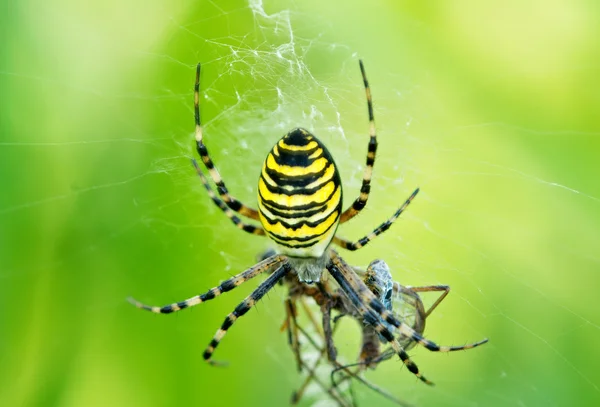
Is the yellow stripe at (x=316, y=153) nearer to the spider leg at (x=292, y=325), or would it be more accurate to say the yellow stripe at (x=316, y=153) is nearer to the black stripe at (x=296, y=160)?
the black stripe at (x=296, y=160)

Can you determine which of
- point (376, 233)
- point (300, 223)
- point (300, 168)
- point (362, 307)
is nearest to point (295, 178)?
point (300, 168)

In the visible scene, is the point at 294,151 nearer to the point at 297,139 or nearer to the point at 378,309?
the point at 297,139

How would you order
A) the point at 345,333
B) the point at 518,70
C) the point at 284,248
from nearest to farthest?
the point at 284,248 < the point at 518,70 < the point at 345,333

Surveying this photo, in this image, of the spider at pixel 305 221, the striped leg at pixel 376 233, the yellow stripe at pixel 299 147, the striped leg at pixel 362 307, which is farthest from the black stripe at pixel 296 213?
the striped leg at pixel 362 307

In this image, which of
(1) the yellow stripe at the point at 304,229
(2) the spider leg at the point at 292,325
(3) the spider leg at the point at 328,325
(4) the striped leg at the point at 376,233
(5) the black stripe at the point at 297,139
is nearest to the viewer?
(5) the black stripe at the point at 297,139

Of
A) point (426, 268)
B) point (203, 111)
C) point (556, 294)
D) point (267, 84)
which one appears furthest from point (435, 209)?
point (203, 111)

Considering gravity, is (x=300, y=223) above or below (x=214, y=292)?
below

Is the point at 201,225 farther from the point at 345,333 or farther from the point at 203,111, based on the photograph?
the point at 345,333
